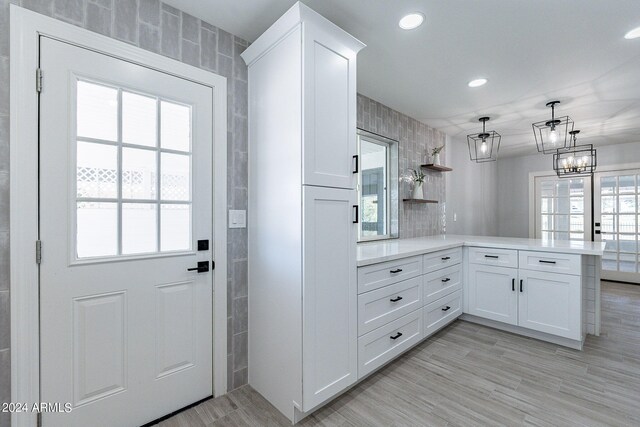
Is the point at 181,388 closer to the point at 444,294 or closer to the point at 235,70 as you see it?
the point at 235,70

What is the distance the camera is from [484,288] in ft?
9.89

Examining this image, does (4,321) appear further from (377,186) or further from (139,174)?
(377,186)

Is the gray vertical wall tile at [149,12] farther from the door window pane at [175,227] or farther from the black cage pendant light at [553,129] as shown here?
the black cage pendant light at [553,129]

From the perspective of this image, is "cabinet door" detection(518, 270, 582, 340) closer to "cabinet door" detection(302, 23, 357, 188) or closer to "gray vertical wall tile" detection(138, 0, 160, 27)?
"cabinet door" detection(302, 23, 357, 188)

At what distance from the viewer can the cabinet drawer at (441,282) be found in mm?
2570

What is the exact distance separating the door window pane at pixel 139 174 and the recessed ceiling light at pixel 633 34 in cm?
311

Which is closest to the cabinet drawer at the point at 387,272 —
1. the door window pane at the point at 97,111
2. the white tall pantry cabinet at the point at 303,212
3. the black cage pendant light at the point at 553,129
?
the white tall pantry cabinet at the point at 303,212

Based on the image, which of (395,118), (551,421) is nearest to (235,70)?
(395,118)

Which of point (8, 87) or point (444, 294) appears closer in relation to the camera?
point (8, 87)

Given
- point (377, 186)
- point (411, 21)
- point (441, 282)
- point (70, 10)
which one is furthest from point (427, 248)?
point (70, 10)

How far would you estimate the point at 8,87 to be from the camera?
4.18 ft

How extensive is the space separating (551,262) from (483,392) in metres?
1.44

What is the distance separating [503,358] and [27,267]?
3.18 meters

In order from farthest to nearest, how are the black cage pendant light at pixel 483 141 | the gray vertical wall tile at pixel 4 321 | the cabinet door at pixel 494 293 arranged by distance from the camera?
the black cage pendant light at pixel 483 141, the cabinet door at pixel 494 293, the gray vertical wall tile at pixel 4 321
